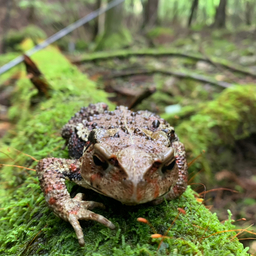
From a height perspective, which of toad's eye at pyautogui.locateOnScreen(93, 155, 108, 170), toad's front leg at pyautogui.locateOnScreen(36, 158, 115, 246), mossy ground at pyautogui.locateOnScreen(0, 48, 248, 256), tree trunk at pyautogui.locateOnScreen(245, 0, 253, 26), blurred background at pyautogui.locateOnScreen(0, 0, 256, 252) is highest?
toad's eye at pyautogui.locateOnScreen(93, 155, 108, 170)

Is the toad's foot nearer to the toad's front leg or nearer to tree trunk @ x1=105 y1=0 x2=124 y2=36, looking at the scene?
the toad's front leg

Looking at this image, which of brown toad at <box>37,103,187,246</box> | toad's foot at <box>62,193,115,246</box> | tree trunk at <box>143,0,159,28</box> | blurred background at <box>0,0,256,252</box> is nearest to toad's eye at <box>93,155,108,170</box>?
brown toad at <box>37,103,187,246</box>

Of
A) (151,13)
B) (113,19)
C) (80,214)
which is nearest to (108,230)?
(80,214)

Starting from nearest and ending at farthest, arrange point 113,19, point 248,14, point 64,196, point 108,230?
point 108,230 → point 64,196 → point 113,19 → point 248,14

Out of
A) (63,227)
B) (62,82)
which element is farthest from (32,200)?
(62,82)

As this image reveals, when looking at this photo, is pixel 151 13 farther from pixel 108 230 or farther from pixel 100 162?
pixel 108 230

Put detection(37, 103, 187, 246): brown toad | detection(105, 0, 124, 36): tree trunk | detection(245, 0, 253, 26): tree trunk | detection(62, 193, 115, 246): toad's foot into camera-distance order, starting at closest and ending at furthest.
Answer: detection(37, 103, 187, 246): brown toad, detection(62, 193, 115, 246): toad's foot, detection(105, 0, 124, 36): tree trunk, detection(245, 0, 253, 26): tree trunk
